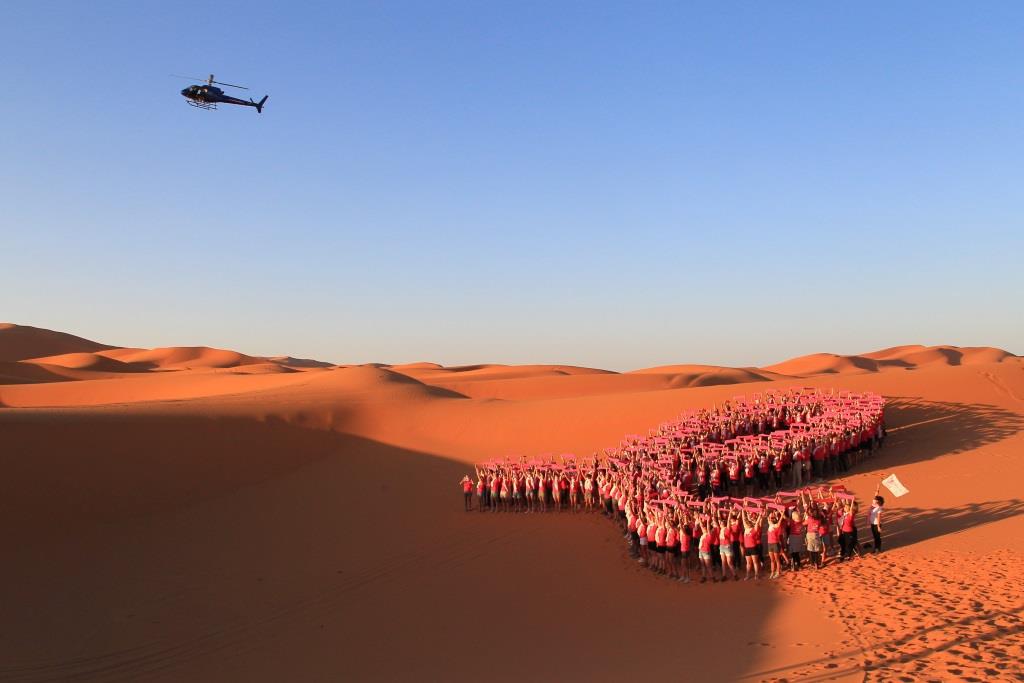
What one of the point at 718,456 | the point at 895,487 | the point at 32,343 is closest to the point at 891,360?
the point at 718,456

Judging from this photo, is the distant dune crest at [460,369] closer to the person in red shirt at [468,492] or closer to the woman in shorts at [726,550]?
the person in red shirt at [468,492]

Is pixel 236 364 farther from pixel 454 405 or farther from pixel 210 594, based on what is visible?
pixel 210 594

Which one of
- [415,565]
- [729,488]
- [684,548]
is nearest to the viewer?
[684,548]

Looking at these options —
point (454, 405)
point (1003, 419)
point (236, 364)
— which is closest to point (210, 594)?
point (454, 405)

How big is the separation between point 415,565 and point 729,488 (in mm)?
7568

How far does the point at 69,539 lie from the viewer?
15828 millimetres

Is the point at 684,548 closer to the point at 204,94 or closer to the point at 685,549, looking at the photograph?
the point at 685,549

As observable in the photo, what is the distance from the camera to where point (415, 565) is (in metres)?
14.6

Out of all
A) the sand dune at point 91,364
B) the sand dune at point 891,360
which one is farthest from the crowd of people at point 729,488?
the sand dune at point 891,360

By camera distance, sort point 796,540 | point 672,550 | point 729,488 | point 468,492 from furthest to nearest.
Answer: point 468,492 < point 729,488 < point 672,550 < point 796,540

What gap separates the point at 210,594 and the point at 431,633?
462cm

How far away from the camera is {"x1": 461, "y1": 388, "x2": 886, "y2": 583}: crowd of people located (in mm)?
12031

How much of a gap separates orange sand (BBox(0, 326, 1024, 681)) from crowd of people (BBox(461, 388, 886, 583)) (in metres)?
0.58

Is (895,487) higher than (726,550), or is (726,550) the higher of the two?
(895,487)
